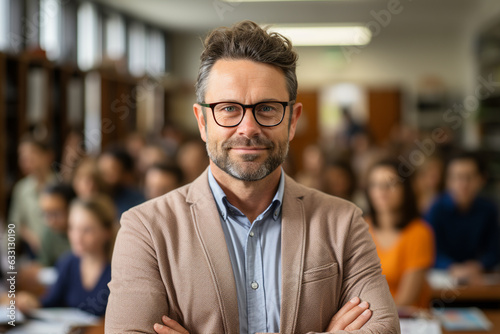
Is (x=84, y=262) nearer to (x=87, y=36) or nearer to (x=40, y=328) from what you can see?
(x=40, y=328)

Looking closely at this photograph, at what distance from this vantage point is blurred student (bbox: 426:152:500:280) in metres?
4.08

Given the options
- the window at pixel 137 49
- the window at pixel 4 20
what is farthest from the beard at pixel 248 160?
the window at pixel 137 49

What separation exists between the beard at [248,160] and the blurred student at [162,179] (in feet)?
8.21

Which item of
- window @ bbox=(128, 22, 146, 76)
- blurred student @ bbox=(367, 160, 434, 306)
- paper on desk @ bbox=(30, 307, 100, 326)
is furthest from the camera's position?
window @ bbox=(128, 22, 146, 76)

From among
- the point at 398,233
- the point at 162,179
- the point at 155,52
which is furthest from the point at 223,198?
the point at 155,52

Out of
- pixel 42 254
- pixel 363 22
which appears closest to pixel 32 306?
pixel 42 254

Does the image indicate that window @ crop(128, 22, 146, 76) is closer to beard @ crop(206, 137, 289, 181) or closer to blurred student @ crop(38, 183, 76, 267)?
blurred student @ crop(38, 183, 76, 267)

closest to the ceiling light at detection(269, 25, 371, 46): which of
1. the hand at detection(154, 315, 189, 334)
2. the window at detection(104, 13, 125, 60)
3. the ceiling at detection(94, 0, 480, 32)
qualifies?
the ceiling at detection(94, 0, 480, 32)

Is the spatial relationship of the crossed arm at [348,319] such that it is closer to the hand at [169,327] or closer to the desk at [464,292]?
the hand at [169,327]

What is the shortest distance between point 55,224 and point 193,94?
547cm

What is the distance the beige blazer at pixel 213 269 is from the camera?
1398mm

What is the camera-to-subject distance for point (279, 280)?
1.47 metres

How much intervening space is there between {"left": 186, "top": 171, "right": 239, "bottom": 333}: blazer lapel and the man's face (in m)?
0.12

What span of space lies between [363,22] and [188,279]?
37.8ft
